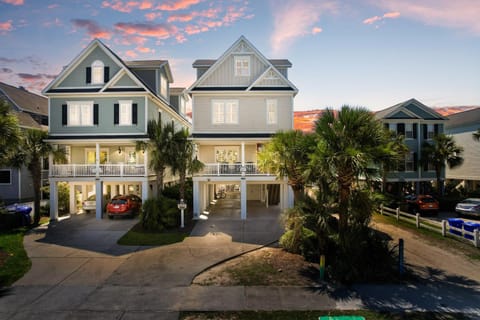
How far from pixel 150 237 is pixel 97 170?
8.20 metres

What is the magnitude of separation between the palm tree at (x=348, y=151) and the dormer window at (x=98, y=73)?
1749 centimetres

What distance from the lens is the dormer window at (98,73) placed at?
19.8 meters

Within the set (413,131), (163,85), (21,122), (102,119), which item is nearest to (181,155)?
(102,119)

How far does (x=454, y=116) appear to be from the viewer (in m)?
35.2

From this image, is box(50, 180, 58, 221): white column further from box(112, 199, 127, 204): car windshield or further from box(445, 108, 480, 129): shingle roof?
box(445, 108, 480, 129): shingle roof

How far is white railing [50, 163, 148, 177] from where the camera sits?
19.0 m

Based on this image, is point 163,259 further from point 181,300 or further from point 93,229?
point 93,229

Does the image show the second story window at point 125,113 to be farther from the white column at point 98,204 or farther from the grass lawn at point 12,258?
the grass lawn at point 12,258

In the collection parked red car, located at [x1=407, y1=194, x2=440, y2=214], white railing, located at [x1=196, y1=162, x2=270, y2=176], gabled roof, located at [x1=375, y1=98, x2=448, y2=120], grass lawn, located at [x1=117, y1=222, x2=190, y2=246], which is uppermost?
gabled roof, located at [x1=375, y1=98, x2=448, y2=120]

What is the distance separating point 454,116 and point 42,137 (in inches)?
1860

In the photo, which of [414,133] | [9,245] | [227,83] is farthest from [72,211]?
[414,133]

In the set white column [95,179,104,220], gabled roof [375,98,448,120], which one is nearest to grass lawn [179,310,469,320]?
white column [95,179,104,220]

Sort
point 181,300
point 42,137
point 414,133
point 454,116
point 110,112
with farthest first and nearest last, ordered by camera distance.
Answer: point 454,116 < point 414,133 < point 110,112 < point 42,137 < point 181,300

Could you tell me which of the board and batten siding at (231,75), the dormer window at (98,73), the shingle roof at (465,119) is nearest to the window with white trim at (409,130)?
the shingle roof at (465,119)
